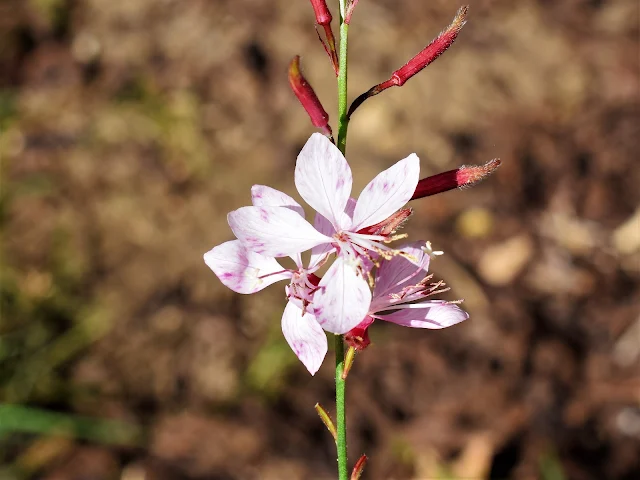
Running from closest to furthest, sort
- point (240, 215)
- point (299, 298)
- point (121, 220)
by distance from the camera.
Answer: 1. point (240, 215)
2. point (299, 298)
3. point (121, 220)

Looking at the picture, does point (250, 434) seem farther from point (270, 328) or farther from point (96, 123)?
point (96, 123)

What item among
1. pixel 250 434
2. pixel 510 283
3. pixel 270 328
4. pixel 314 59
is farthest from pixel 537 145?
pixel 250 434

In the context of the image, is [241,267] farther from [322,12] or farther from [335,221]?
[322,12]

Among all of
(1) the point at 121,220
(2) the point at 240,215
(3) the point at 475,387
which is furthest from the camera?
(1) the point at 121,220

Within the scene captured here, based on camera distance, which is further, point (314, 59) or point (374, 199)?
point (314, 59)

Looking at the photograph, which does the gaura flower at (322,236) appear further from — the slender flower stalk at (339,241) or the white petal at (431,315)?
the white petal at (431,315)

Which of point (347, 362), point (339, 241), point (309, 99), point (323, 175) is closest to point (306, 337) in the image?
point (347, 362)
